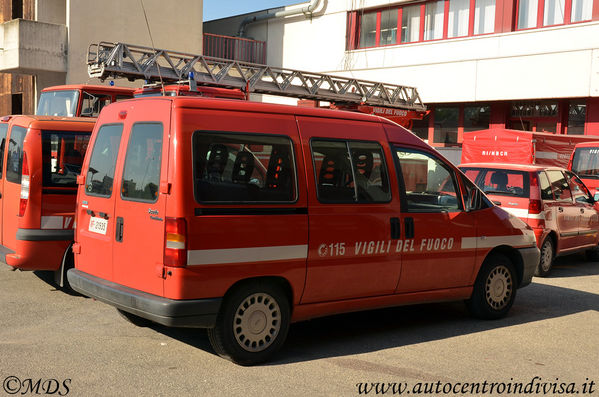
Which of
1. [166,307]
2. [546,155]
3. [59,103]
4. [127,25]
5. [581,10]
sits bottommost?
[166,307]

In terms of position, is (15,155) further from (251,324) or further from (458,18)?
(458,18)

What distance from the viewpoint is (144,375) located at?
510cm

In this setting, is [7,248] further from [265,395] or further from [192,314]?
[265,395]

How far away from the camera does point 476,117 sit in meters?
23.9

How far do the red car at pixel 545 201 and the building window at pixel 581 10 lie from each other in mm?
11132

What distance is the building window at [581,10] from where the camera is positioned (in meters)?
20.4

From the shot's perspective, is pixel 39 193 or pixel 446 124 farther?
pixel 446 124

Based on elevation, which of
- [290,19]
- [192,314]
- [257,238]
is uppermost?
[290,19]

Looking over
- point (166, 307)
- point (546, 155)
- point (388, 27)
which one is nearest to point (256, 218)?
point (166, 307)

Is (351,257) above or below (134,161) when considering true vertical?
below

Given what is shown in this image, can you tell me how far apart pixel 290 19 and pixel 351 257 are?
2411cm

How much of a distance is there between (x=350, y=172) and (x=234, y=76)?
48.2ft

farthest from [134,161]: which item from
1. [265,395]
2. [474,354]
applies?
[474,354]

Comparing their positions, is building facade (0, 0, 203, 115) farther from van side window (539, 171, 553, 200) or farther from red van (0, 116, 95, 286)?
van side window (539, 171, 553, 200)
